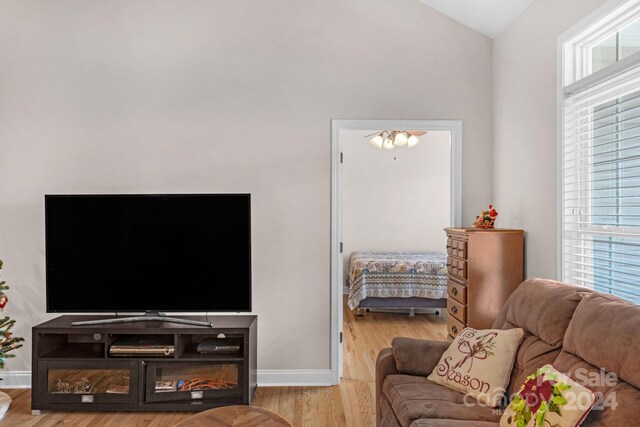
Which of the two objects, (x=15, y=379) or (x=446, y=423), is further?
(x=15, y=379)

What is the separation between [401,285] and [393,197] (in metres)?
2.18

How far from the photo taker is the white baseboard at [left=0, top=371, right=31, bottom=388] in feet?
12.5

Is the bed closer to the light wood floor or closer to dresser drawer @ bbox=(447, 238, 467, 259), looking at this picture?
the light wood floor

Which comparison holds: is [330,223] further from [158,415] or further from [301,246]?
[158,415]

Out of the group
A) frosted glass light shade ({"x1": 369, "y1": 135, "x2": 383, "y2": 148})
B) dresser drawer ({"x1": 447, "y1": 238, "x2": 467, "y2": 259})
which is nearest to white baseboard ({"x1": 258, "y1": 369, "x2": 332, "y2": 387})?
dresser drawer ({"x1": 447, "y1": 238, "x2": 467, "y2": 259})

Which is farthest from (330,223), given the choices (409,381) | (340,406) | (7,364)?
(7,364)

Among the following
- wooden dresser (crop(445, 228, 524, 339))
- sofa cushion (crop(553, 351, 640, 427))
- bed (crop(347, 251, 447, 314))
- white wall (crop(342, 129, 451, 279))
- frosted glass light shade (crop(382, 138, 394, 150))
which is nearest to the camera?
sofa cushion (crop(553, 351, 640, 427))

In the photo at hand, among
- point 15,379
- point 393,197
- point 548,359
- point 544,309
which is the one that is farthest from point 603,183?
point 393,197

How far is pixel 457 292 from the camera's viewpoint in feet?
11.5

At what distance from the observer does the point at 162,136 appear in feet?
12.7

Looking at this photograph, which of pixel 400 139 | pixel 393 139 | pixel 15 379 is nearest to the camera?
pixel 15 379

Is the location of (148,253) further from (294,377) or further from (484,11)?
(484,11)

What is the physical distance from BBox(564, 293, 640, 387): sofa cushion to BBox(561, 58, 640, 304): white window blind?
574 millimetres

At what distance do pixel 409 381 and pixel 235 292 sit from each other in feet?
4.94
